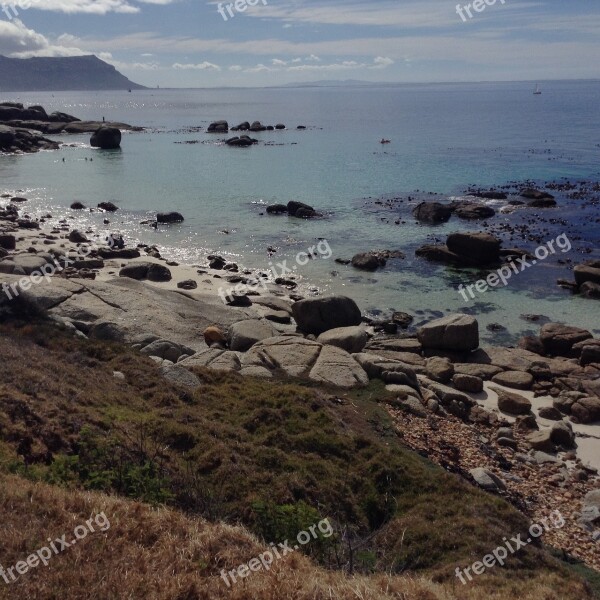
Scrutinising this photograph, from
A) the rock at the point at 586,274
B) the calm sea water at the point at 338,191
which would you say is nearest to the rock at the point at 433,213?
the calm sea water at the point at 338,191

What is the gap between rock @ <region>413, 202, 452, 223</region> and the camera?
39.6 m

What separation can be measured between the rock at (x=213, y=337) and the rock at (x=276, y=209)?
23.9 meters

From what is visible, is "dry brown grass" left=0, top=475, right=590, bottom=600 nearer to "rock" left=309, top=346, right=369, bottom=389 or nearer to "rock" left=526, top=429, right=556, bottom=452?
"rock" left=526, top=429, right=556, bottom=452

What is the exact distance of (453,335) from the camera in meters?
20.7

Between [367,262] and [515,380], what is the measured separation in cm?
1255

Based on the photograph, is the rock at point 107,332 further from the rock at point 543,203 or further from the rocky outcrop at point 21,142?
the rocky outcrop at point 21,142

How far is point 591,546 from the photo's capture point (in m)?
10.7

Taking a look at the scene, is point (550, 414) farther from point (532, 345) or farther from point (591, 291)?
point (591, 291)

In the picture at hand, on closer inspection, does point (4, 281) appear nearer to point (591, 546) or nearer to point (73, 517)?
point (73, 517)

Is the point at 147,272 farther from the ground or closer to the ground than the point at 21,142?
closer to the ground

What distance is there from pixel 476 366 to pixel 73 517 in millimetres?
14801

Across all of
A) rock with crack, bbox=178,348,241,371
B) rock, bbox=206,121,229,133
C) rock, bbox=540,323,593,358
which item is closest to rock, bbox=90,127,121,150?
rock, bbox=206,121,229,133

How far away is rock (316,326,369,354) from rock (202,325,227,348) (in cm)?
304

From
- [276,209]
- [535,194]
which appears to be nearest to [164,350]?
[276,209]
